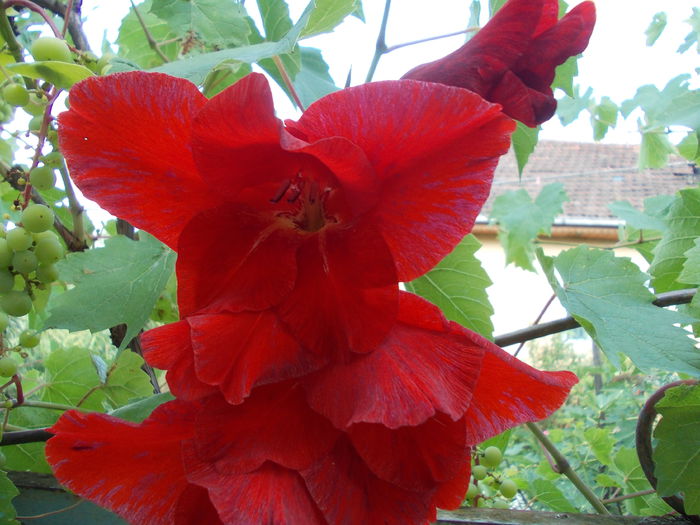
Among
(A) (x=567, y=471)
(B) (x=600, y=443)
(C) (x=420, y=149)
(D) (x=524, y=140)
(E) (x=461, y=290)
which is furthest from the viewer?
(B) (x=600, y=443)

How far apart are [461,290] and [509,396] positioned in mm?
206

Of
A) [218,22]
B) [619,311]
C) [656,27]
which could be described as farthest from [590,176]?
[218,22]

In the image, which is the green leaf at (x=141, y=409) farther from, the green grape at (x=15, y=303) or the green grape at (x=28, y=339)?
the green grape at (x=28, y=339)

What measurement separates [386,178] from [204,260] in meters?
0.10

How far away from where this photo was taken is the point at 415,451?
1.06 feet

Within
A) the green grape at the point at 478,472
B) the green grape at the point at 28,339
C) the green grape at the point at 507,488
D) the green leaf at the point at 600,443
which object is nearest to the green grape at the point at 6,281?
the green grape at the point at 28,339

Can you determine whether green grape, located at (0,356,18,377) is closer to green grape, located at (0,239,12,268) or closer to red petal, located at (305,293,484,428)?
green grape, located at (0,239,12,268)

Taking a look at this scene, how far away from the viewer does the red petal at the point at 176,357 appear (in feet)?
1.03

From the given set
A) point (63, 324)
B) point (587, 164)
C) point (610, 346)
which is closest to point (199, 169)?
point (63, 324)

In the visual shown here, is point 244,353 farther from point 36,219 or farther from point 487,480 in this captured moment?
point 487,480

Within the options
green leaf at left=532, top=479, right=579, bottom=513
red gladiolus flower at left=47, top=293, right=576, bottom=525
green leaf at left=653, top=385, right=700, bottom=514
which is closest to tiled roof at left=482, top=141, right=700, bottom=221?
green leaf at left=532, top=479, right=579, bottom=513

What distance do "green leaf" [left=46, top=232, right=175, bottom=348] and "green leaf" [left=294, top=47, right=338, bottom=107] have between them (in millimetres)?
209

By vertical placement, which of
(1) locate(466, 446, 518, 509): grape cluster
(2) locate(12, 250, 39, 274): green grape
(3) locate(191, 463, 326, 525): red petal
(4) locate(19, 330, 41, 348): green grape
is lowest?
(1) locate(466, 446, 518, 509): grape cluster

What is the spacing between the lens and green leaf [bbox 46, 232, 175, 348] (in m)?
0.53
